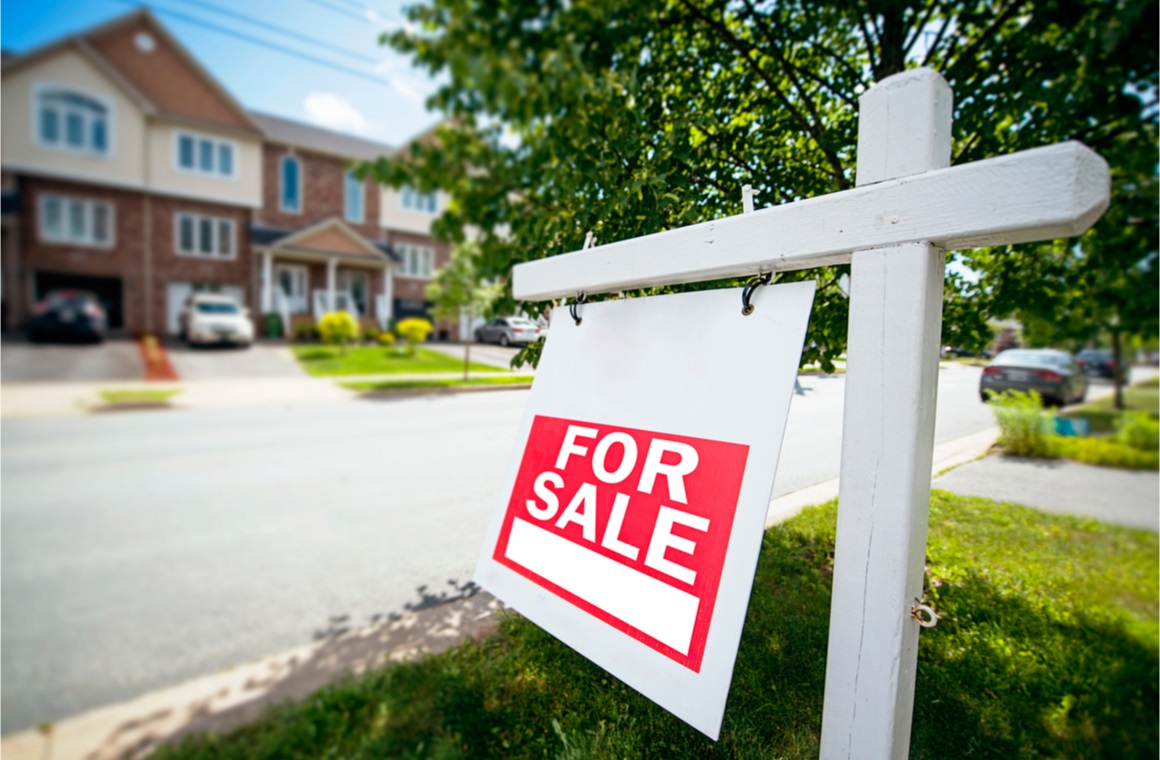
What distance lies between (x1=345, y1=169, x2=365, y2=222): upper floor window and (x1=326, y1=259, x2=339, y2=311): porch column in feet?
0.44

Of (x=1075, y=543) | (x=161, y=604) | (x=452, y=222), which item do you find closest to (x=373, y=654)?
(x=161, y=604)

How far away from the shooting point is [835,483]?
0.99 meters

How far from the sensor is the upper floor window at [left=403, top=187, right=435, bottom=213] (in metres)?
1.39

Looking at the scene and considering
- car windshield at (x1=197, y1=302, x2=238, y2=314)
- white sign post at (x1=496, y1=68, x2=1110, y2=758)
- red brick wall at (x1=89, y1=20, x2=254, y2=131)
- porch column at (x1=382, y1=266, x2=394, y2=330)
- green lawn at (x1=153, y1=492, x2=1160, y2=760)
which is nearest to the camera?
white sign post at (x1=496, y1=68, x2=1110, y2=758)

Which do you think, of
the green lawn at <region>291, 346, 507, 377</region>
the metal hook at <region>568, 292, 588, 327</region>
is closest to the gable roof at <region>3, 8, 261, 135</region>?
the green lawn at <region>291, 346, 507, 377</region>

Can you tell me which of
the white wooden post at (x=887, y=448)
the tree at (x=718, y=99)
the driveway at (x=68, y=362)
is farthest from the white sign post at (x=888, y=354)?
the driveway at (x=68, y=362)

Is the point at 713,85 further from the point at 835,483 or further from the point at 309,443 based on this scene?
the point at 309,443

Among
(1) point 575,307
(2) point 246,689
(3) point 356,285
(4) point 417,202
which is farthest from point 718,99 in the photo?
(2) point 246,689

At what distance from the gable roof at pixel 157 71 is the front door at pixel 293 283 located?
13.3 inches

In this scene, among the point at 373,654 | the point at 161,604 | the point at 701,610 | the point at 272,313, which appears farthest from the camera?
the point at 272,313

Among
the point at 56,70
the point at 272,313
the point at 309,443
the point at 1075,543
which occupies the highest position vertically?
the point at 56,70

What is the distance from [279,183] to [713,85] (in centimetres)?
120

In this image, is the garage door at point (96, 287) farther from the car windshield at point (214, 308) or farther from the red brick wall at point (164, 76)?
the red brick wall at point (164, 76)

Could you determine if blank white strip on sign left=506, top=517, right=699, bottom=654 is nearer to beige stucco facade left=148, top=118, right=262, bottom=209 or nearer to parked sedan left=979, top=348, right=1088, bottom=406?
parked sedan left=979, top=348, right=1088, bottom=406
